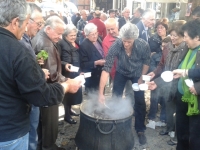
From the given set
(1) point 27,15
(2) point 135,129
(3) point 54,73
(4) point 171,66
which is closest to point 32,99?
(1) point 27,15

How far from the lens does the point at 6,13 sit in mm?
1710

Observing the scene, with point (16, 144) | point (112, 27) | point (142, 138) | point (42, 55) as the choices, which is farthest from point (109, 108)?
point (16, 144)

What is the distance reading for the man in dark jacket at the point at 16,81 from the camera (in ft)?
5.55

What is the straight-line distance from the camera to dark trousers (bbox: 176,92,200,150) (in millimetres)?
2896

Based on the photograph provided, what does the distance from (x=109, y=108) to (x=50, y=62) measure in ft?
4.45

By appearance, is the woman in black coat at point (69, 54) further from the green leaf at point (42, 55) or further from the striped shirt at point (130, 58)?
the green leaf at point (42, 55)

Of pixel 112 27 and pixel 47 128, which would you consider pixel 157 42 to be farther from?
pixel 47 128

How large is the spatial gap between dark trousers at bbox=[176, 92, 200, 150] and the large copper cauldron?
73cm

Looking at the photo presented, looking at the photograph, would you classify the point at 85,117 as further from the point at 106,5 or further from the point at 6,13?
the point at 106,5

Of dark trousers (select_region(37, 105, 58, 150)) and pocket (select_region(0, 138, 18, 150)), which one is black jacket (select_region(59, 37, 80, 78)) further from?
pocket (select_region(0, 138, 18, 150))

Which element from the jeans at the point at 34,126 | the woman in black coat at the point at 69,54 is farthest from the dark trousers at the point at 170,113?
the jeans at the point at 34,126

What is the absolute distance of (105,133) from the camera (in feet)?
10.0

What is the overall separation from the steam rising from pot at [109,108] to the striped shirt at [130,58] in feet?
1.61

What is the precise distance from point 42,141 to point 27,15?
2233 millimetres
